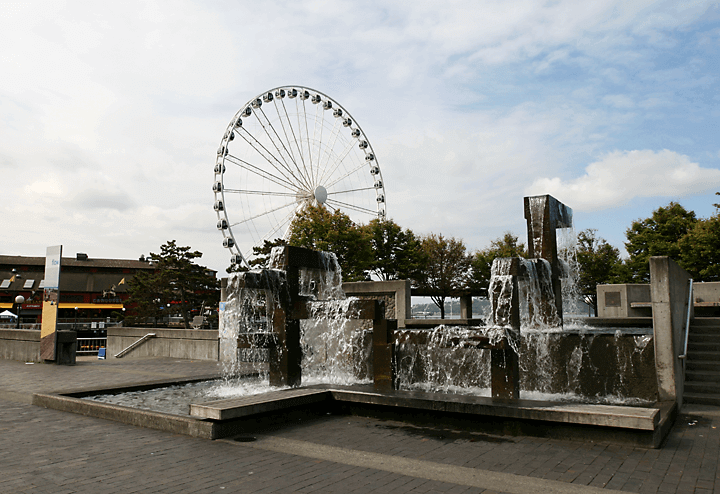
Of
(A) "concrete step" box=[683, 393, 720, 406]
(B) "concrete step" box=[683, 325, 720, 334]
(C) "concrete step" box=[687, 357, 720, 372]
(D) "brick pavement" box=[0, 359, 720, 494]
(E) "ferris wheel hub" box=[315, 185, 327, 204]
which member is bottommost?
(D) "brick pavement" box=[0, 359, 720, 494]

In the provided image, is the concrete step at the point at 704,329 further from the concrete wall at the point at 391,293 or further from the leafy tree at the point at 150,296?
the leafy tree at the point at 150,296

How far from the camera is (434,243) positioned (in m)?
52.6

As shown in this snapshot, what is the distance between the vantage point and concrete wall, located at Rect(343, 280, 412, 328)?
59.2 feet

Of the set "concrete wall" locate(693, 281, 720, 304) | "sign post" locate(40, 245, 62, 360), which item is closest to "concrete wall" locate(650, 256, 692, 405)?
"concrete wall" locate(693, 281, 720, 304)

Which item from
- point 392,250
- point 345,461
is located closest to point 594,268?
point 392,250

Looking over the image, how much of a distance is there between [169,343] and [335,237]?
18229 mm

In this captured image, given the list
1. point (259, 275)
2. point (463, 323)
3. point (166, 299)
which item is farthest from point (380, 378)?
point (166, 299)

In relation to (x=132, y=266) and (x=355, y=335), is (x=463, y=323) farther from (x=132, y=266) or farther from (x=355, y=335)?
(x=132, y=266)

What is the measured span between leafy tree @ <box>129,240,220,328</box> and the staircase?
3618 centimetres

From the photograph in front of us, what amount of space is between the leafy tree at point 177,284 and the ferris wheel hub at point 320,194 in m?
11.2

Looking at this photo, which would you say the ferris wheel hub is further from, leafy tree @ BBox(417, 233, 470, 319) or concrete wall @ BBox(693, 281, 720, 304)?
concrete wall @ BBox(693, 281, 720, 304)

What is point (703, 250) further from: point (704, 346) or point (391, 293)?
point (704, 346)

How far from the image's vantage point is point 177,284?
4300 centimetres

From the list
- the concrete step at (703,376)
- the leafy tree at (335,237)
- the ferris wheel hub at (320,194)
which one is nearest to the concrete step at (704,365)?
the concrete step at (703,376)
